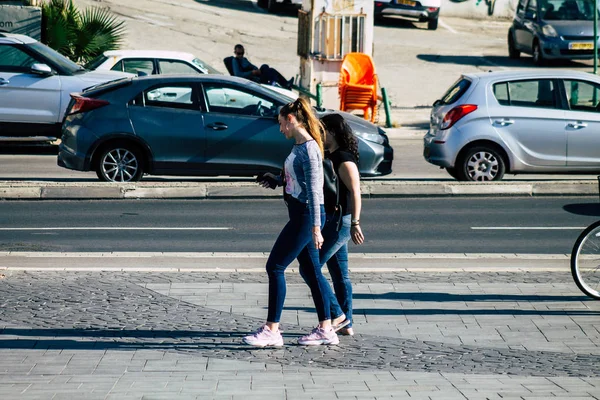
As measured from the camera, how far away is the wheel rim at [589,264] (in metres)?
8.52

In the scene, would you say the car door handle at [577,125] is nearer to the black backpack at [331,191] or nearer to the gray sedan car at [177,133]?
the gray sedan car at [177,133]

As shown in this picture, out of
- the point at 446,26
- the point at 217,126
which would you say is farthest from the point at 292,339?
the point at 446,26

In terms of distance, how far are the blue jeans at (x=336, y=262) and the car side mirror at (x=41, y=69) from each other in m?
11.7

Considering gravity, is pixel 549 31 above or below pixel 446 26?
below

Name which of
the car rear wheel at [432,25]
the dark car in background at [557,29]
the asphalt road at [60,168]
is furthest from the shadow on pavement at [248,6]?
the asphalt road at [60,168]

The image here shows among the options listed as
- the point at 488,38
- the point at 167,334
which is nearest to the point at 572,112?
the point at 167,334

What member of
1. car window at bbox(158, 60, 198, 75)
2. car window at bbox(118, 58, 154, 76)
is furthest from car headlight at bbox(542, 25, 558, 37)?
car window at bbox(118, 58, 154, 76)

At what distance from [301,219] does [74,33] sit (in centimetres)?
1737

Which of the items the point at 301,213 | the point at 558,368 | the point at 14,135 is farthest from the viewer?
the point at 14,135

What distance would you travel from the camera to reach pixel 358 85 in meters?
22.6

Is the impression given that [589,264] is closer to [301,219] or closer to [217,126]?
[301,219]

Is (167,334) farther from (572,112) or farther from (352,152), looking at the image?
(572,112)

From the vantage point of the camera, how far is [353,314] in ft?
26.6

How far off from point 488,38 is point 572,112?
23.2 meters
